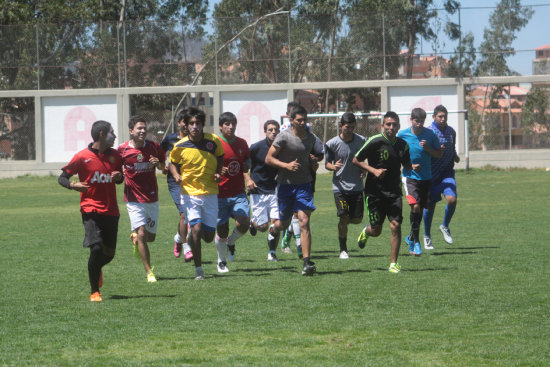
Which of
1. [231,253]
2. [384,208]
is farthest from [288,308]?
[231,253]

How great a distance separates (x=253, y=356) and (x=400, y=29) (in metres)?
35.4

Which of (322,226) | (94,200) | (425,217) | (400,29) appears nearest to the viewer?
(94,200)

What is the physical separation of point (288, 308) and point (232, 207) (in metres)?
3.39

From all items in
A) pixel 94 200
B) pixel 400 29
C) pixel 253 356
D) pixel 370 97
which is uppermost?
pixel 400 29

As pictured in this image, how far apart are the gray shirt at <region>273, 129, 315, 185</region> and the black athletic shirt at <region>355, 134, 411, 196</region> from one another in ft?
2.18

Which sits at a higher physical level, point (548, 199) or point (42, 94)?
point (42, 94)

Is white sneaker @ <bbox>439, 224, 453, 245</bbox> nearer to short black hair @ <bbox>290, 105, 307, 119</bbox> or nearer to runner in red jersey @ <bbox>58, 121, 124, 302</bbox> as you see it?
short black hair @ <bbox>290, 105, 307, 119</bbox>

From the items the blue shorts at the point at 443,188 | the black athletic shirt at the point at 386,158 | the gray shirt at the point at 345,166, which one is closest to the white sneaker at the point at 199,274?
the black athletic shirt at the point at 386,158

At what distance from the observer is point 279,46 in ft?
135

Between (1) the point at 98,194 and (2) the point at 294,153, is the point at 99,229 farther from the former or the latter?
(2) the point at 294,153

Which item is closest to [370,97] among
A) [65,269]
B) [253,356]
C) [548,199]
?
[548,199]

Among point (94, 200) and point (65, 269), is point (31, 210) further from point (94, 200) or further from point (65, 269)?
point (94, 200)

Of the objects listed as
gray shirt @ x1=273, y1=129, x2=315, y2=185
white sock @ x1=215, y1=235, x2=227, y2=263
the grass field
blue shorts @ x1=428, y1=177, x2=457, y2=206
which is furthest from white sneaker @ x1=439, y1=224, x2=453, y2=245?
white sock @ x1=215, y1=235, x2=227, y2=263

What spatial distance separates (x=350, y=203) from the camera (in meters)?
12.5
